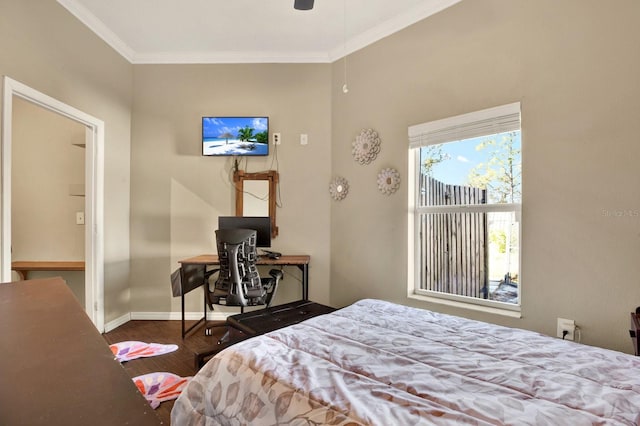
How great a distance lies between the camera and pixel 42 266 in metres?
3.17

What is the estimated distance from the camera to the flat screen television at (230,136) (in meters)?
3.57

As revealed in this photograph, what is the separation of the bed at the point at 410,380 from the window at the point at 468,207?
1.14 meters

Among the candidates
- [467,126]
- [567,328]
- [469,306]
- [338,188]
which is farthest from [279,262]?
[567,328]

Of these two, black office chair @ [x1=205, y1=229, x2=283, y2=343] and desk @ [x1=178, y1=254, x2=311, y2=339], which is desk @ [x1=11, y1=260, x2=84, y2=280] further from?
black office chair @ [x1=205, y1=229, x2=283, y2=343]

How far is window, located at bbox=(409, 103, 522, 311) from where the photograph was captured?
2393 millimetres

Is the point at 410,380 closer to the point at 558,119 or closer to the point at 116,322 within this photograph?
the point at 558,119

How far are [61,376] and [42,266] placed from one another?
351 centimetres

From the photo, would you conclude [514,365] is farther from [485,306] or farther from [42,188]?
[42,188]

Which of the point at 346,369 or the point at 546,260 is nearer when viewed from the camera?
the point at 346,369

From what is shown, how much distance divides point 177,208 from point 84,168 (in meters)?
1.02

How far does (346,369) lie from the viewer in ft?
3.60

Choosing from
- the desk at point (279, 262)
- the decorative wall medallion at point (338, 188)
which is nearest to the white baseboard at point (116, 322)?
the desk at point (279, 262)

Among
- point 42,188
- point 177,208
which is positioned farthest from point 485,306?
point 42,188

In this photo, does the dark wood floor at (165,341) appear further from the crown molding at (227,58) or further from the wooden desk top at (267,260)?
the crown molding at (227,58)
